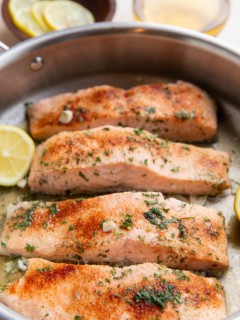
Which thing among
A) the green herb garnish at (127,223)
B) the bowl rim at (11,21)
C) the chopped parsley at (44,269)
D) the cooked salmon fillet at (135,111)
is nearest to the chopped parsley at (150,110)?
the cooked salmon fillet at (135,111)

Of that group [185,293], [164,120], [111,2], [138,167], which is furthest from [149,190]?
[111,2]

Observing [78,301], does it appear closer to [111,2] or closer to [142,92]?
[142,92]

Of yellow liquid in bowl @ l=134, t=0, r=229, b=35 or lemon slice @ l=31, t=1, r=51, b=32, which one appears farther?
yellow liquid in bowl @ l=134, t=0, r=229, b=35

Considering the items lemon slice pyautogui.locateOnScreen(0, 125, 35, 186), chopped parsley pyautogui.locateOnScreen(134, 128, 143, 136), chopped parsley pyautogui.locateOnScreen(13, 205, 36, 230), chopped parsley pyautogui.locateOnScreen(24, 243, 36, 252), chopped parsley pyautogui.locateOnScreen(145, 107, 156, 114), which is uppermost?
chopped parsley pyautogui.locateOnScreen(145, 107, 156, 114)

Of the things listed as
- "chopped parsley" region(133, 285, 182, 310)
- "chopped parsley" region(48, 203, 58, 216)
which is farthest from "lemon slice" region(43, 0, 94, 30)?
"chopped parsley" region(133, 285, 182, 310)

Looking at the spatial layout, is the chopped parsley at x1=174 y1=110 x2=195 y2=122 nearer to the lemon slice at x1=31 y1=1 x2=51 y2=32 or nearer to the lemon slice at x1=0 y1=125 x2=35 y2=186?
the lemon slice at x1=0 y1=125 x2=35 y2=186
